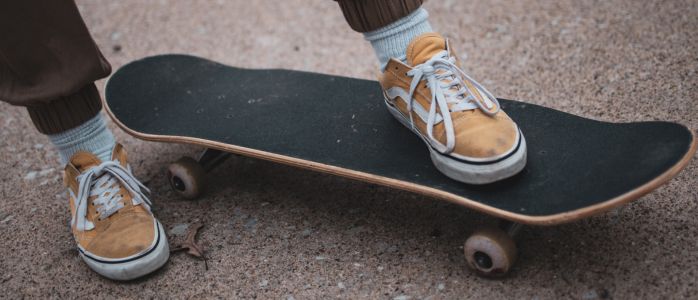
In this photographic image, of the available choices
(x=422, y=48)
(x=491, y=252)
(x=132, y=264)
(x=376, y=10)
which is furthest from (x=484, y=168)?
(x=132, y=264)

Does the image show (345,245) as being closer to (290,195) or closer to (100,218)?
(290,195)

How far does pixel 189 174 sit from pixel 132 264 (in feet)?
1.31

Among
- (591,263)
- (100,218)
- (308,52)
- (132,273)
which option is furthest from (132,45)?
(591,263)

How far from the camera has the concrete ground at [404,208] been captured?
4.99 ft

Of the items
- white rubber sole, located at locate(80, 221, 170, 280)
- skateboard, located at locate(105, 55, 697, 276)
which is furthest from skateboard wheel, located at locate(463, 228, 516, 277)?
white rubber sole, located at locate(80, 221, 170, 280)

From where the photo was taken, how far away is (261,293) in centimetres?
160

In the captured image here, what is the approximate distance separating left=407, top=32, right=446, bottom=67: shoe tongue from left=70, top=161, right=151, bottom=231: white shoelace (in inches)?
35.7

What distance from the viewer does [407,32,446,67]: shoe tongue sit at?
157cm

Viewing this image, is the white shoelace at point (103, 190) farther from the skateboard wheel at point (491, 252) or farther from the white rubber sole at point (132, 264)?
the skateboard wheel at point (491, 252)

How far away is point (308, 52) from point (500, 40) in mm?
888

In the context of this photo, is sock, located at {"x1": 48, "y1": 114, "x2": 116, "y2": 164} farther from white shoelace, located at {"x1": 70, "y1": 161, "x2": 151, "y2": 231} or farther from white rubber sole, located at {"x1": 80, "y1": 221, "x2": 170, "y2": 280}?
white rubber sole, located at {"x1": 80, "y1": 221, "x2": 170, "y2": 280}

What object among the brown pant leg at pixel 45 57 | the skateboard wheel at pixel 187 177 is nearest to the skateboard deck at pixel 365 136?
the skateboard wheel at pixel 187 177

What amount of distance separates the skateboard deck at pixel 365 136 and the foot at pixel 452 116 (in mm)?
60

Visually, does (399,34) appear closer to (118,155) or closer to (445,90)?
(445,90)
